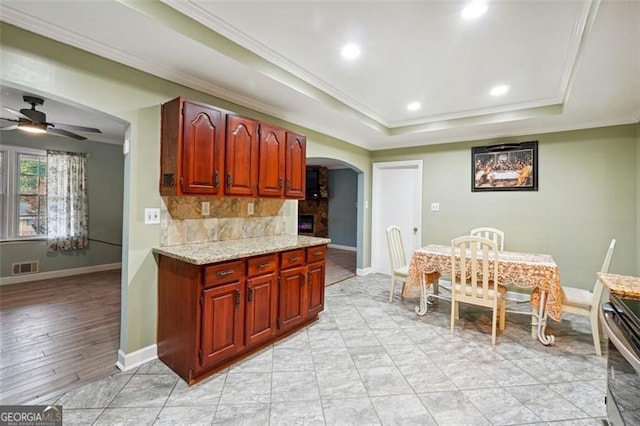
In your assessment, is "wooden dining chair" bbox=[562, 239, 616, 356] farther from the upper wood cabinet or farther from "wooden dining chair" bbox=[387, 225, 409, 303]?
the upper wood cabinet

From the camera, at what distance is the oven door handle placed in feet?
3.77

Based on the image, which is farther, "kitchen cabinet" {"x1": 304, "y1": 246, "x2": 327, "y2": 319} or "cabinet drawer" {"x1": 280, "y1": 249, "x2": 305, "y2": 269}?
"kitchen cabinet" {"x1": 304, "y1": 246, "x2": 327, "y2": 319}

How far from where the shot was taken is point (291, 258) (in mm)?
2762

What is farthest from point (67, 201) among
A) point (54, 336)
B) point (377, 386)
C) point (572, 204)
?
point (572, 204)

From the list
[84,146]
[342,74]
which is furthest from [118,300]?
[342,74]

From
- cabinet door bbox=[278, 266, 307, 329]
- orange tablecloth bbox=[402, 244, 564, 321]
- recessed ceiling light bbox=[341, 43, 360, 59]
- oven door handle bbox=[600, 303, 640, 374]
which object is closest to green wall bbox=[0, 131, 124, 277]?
cabinet door bbox=[278, 266, 307, 329]

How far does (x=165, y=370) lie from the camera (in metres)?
2.23

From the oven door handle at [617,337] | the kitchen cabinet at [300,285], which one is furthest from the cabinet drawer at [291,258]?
the oven door handle at [617,337]

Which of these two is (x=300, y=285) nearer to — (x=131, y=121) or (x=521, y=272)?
(x=131, y=121)

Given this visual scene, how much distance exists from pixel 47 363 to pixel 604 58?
499 cm

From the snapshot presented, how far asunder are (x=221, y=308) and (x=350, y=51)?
238 cm

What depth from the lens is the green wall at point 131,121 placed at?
1.88m

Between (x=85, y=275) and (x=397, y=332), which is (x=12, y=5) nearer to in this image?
(x=397, y=332)

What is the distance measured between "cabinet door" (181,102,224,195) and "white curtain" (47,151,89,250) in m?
4.30
